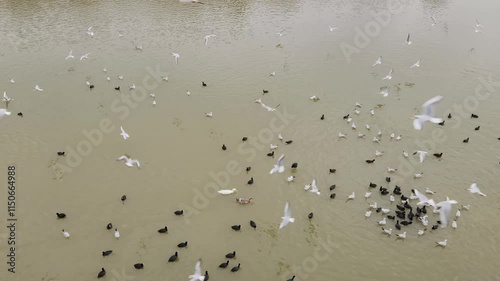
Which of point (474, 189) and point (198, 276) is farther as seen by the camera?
point (474, 189)

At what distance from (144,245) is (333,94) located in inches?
484

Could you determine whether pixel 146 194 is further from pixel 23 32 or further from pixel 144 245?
pixel 23 32

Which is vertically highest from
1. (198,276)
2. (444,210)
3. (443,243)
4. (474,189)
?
(444,210)

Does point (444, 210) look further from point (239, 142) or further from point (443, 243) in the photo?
point (239, 142)

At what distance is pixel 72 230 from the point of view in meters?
12.6

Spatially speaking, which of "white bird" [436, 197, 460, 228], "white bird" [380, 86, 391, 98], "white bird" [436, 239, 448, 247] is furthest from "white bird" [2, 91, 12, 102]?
"white bird" [436, 239, 448, 247]

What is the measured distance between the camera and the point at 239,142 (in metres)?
16.8

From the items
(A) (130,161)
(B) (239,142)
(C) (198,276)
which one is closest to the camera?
(C) (198,276)

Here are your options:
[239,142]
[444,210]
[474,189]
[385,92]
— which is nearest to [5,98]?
[239,142]

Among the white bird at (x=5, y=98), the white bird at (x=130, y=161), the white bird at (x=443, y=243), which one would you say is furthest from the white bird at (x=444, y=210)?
the white bird at (x=5, y=98)

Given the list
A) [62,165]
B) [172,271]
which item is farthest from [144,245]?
[62,165]

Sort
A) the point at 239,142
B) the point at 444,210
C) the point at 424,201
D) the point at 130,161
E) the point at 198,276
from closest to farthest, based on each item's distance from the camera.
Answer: the point at 198,276
the point at 444,210
the point at 424,201
the point at 130,161
the point at 239,142

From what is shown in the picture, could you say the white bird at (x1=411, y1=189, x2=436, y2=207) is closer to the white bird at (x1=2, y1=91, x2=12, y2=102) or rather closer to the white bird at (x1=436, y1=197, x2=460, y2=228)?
the white bird at (x1=436, y1=197, x2=460, y2=228)

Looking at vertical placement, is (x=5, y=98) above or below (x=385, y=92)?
below
